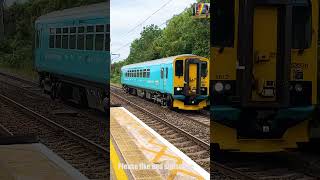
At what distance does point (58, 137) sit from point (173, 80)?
0.73m

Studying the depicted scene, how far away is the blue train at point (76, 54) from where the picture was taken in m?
1.82

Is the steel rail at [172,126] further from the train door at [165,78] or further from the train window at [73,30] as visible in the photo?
the train window at [73,30]

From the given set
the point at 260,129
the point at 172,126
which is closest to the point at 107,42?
the point at 172,126

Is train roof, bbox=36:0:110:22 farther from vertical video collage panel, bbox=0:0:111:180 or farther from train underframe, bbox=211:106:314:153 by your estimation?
train underframe, bbox=211:106:314:153

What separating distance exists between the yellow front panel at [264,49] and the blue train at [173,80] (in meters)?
0.43

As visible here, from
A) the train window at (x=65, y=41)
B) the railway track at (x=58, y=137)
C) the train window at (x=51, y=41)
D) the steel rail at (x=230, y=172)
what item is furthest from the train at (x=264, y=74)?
the train window at (x=51, y=41)

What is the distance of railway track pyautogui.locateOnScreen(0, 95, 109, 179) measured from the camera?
2.04 m

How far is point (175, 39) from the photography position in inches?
71.0

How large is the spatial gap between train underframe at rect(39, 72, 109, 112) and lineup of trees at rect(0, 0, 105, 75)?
0.14 metres

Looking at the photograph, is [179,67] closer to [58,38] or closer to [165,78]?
[165,78]

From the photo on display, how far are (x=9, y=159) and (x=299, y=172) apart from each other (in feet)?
5.49

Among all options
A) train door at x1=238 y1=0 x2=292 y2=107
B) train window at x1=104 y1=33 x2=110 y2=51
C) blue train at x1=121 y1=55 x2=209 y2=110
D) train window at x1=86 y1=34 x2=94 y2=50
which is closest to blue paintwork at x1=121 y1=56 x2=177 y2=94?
blue train at x1=121 y1=55 x2=209 y2=110

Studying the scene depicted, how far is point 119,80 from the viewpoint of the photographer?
185 cm

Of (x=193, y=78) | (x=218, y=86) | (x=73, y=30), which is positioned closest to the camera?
(x=193, y=78)
